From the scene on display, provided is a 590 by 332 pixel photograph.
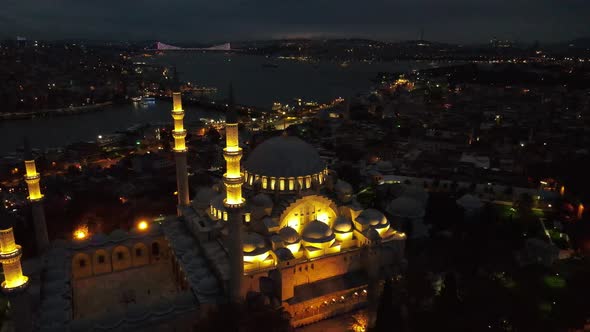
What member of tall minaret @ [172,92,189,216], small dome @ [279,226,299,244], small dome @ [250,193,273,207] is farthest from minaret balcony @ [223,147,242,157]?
tall minaret @ [172,92,189,216]

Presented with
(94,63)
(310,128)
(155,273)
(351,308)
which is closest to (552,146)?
(310,128)

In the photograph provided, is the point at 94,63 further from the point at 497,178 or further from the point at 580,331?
the point at 580,331

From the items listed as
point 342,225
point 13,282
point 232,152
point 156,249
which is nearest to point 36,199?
point 156,249

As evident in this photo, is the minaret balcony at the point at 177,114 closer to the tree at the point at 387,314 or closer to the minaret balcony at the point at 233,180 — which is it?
the minaret balcony at the point at 233,180

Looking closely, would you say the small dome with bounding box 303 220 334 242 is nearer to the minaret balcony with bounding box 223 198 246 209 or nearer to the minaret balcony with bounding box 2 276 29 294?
the minaret balcony with bounding box 223 198 246 209

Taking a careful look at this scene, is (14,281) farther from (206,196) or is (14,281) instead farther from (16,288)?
(206,196)

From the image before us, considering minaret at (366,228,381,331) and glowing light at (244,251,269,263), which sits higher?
glowing light at (244,251,269,263)
